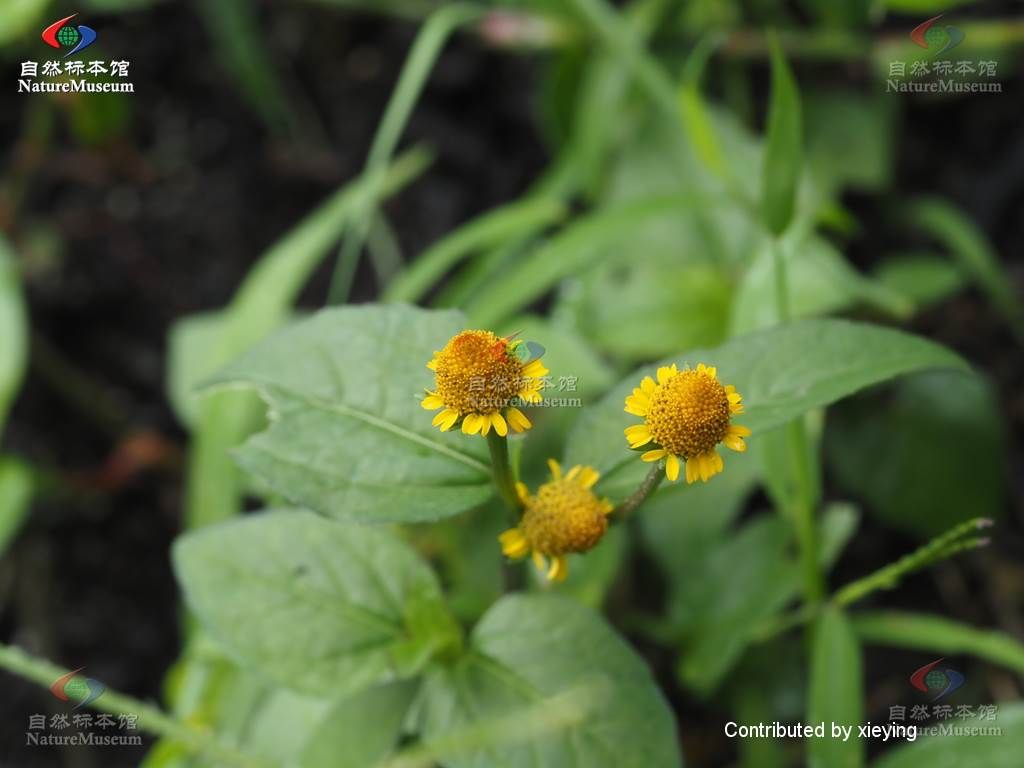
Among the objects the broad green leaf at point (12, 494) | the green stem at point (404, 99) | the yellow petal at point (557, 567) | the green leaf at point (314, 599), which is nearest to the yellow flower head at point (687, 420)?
the yellow petal at point (557, 567)

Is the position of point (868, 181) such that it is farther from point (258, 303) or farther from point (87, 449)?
point (87, 449)

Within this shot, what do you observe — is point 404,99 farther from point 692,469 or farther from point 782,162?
point 692,469

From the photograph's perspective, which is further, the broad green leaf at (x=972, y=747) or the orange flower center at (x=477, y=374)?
the broad green leaf at (x=972, y=747)

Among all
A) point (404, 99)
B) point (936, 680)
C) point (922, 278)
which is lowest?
point (936, 680)

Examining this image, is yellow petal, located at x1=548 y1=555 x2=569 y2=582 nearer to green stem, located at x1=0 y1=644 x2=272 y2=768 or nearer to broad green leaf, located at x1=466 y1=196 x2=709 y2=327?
green stem, located at x1=0 y1=644 x2=272 y2=768

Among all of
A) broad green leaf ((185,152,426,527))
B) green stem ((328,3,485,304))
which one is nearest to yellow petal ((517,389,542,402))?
broad green leaf ((185,152,426,527))

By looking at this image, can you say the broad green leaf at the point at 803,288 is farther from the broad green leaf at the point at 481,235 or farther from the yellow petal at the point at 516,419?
the yellow petal at the point at 516,419

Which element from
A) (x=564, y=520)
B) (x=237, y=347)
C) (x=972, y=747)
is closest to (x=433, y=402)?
(x=564, y=520)
